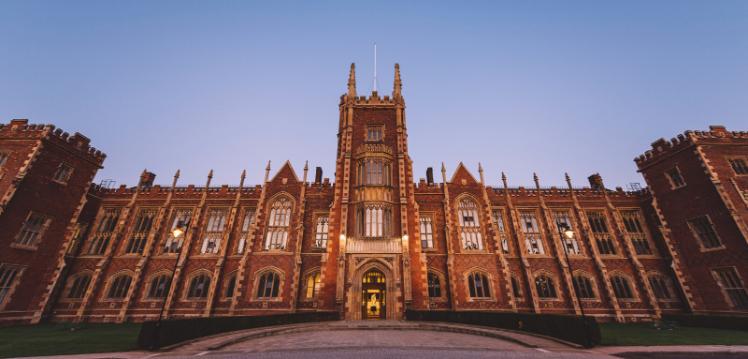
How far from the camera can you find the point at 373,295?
76.2 feet

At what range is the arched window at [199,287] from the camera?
85.6 feet

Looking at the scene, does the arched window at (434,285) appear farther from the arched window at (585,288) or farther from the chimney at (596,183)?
the chimney at (596,183)

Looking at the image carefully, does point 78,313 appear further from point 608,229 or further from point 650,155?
point 650,155

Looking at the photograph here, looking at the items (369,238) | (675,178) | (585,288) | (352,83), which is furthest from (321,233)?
(675,178)

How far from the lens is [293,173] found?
30.2 metres

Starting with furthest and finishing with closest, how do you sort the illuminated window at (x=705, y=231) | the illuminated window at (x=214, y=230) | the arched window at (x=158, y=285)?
the illuminated window at (x=214, y=230)
the arched window at (x=158, y=285)
the illuminated window at (x=705, y=231)

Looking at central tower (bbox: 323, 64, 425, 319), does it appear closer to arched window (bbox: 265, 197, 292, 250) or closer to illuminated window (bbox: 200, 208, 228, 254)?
arched window (bbox: 265, 197, 292, 250)

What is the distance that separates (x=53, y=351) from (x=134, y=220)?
21448 millimetres

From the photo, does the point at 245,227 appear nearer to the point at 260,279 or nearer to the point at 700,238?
the point at 260,279

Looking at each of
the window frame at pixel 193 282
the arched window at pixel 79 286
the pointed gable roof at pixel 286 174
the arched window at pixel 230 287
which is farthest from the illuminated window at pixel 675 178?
the arched window at pixel 79 286

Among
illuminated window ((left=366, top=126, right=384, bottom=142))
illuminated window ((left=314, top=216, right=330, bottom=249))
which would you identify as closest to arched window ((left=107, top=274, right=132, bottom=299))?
illuminated window ((left=314, top=216, right=330, bottom=249))

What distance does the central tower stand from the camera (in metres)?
Answer: 22.6

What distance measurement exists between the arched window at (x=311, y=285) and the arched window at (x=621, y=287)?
27268 mm

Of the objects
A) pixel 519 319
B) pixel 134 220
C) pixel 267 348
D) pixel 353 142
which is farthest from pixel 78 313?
pixel 519 319
